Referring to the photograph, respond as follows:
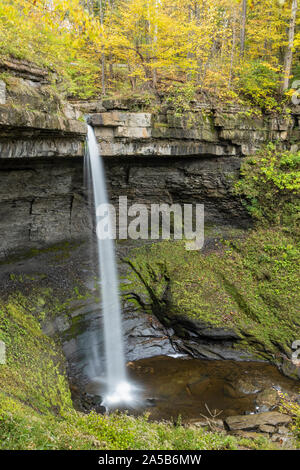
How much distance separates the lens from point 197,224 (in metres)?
14.2

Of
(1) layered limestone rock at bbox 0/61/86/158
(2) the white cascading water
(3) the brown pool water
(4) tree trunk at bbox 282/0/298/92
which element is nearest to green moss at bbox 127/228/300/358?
(2) the white cascading water

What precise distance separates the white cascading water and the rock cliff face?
438 millimetres

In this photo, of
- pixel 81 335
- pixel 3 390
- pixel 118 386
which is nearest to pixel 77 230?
pixel 81 335

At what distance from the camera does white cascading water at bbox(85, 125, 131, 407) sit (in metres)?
9.33

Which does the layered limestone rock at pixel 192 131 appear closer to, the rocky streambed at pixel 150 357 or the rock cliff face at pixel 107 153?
the rock cliff face at pixel 107 153

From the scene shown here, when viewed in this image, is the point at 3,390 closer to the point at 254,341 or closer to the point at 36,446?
the point at 36,446

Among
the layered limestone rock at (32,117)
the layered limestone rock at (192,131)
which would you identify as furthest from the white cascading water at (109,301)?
the layered limestone rock at (32,117)

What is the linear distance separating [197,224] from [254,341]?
19.3 feet

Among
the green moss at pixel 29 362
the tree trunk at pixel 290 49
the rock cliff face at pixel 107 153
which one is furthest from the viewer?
the tree trunk at pixel 290 49

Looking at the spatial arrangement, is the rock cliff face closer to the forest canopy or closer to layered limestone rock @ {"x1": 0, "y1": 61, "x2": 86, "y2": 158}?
layered limestone rock @ {"x1": 0, "y1": 61, "x2": 86, "y2": 158}

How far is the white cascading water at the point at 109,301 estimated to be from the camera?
30.6ft

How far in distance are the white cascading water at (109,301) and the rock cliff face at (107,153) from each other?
438 mm

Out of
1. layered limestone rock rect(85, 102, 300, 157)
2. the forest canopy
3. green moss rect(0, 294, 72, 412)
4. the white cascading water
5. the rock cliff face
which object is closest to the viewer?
green moss rect(0, 294, 72, 412)

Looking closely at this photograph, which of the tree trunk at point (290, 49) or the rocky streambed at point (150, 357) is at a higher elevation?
the tree trunk at point (290, 49)
